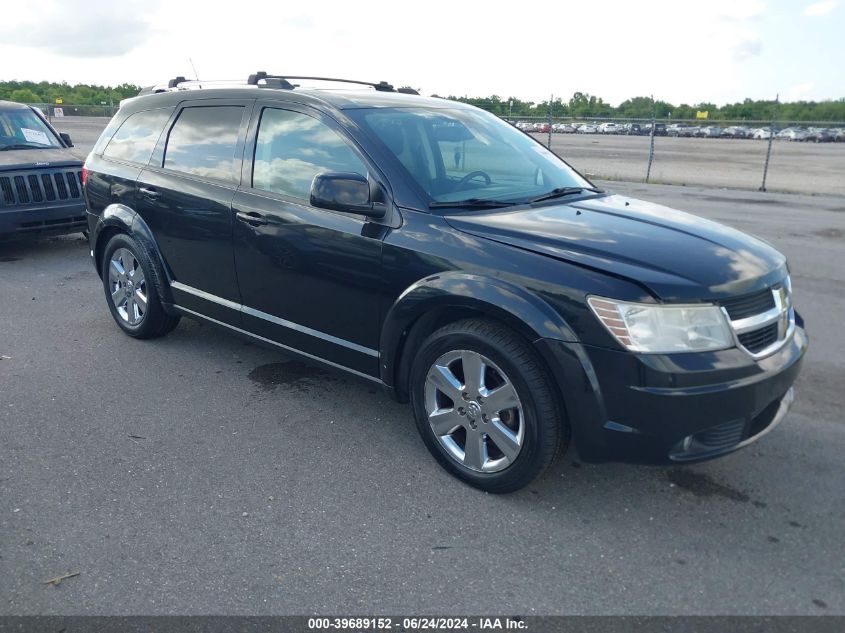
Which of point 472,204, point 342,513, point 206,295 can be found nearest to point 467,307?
point 472,204

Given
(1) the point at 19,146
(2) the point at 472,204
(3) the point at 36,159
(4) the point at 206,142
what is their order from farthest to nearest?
1. (1) the point at 19,146
2. (3) the point at 36,159
3. (4) the point at 206,142
4. (2) the point at 472,204

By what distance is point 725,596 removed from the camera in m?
2.69

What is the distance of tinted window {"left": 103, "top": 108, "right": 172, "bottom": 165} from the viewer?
511 centimetres

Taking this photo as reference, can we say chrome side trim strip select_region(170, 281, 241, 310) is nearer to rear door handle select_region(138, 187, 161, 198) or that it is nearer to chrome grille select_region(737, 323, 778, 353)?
rear door handle select_region(138, 187, 161, 198)

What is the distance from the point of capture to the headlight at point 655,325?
285 cm

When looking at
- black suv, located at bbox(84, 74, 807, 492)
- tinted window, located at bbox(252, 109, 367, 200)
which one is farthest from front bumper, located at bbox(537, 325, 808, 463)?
tinted window, located at bbox(252, 109, 367, 200)

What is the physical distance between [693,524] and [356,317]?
75.1 inches

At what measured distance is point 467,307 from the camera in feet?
10.7

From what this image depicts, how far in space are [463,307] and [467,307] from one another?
32mm

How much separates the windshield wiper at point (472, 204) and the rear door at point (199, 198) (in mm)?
1462

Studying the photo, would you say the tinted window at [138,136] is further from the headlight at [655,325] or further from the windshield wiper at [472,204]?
the headlight at [655,325]

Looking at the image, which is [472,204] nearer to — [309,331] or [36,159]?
[309,331]

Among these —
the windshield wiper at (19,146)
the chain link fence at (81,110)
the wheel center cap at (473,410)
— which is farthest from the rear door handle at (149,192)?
the chain link fence at (81,110)

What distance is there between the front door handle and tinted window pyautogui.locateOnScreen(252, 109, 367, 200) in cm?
17
